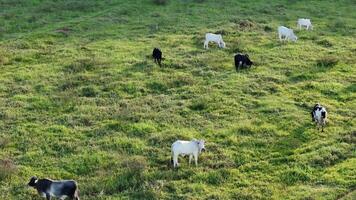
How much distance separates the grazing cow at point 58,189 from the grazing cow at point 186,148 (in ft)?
13.3

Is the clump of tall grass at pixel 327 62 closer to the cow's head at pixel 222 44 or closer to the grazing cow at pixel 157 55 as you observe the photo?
the cow's head at pixel 222 44

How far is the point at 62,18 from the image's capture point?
153 ft

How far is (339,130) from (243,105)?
497cm

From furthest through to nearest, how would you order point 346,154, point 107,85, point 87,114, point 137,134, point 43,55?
point 43,55, point 107,85, point 87,114, point 137,134, point 346,154

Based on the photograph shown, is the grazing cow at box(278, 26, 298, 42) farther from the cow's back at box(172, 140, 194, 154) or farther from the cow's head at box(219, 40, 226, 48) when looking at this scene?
the cow's back at box(172, 140, 194, 154)

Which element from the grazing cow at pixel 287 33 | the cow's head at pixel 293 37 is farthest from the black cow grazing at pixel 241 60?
the cow's head at pixel 293 37

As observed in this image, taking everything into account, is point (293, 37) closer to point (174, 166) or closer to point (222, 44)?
point (222, 44)

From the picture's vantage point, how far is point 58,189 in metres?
18.7

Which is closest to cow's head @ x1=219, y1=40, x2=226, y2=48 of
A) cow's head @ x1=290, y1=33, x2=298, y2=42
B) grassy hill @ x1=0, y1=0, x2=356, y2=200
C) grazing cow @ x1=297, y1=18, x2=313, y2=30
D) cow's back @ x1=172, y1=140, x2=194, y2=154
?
grassy hill @ x1=0, y1=0, x2=356, y2=200

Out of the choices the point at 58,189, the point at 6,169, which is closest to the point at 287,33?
the point at 6,169

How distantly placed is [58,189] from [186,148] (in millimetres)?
4947

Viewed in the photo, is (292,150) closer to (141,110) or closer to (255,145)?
(255,145)

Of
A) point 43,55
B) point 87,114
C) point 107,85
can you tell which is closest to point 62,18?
point 43,55

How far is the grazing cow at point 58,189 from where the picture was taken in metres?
18.6
